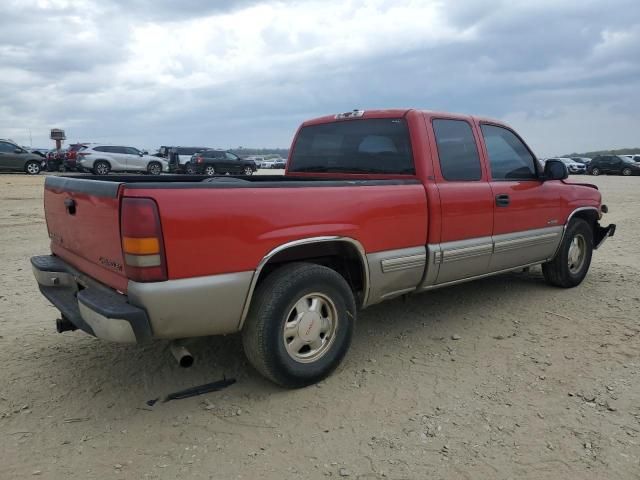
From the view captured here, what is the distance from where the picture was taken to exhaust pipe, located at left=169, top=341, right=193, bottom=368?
3.08 metres

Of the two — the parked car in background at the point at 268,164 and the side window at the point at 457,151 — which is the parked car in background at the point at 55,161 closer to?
the side window at the point at 457,151

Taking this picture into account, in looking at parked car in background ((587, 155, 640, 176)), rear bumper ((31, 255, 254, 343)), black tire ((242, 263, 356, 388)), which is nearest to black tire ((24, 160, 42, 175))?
rear bumper ((31, 255, 254, 343))

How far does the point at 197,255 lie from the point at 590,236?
4.93m

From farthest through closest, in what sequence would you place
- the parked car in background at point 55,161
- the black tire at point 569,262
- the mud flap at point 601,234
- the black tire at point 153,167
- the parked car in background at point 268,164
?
the parked car in background at point 268,164, the parked car in background at point 55,161, the black tire at point 153,167, the mud flap at point 601,234, the black tire at point 569,262

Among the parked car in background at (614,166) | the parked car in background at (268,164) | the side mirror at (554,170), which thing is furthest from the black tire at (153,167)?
the parked car in background at (614,166)

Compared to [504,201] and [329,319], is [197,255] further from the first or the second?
[504,201]

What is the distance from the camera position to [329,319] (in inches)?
141

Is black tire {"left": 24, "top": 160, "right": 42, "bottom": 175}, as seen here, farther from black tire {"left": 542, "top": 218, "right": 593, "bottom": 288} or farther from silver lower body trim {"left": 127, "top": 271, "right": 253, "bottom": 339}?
silver lower body trim {"left": 127, "top": 271, "right": 253, "bottom": 339}

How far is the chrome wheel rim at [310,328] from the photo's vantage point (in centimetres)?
340

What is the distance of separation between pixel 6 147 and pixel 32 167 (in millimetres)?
1361

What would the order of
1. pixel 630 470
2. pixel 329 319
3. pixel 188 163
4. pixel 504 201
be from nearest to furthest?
1. pixel 630 470
2. pixel 329 319
3. pixel 504 201
4. pixel 188 163

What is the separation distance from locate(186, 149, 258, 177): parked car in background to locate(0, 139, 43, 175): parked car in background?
7786 mm

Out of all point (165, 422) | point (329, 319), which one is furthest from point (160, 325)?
point (329, 319)

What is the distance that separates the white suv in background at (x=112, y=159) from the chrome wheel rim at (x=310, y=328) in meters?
24.4
